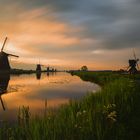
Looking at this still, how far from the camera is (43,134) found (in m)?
8.38

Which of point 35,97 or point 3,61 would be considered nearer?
point 35,97

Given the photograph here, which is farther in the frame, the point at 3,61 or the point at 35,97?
the point at 3,61

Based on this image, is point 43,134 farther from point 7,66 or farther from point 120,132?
point 7,66

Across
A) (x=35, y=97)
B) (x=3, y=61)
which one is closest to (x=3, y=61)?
(x=3, y=61)

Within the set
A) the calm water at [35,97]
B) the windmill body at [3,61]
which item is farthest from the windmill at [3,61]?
the calm water at [35,97]

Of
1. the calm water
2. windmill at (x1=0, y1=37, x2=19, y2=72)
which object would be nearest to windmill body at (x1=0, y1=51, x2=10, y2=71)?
windmill at (x1=0, y1=37, x2=19, y2=72)

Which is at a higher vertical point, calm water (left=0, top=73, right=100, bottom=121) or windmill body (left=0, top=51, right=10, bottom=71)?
windmill body (left=0, top=51, right=10, bottom=71)

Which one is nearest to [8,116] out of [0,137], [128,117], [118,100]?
[118,100]

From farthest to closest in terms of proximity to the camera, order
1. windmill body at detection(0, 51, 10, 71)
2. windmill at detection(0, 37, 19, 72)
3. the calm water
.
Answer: windmill at detection(0, 37, 19, 72) → windmill body at detection(0, 51, 10, 71) → the calm water

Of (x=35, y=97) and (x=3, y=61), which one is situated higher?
(x=3, y=61)

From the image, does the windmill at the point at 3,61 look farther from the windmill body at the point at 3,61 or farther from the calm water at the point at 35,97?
the calm water at the point at 35,97

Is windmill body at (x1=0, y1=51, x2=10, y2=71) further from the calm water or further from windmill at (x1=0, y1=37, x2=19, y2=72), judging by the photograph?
the calm water

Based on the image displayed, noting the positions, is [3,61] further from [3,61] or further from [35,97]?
[35,97]

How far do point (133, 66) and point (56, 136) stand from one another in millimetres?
54291
